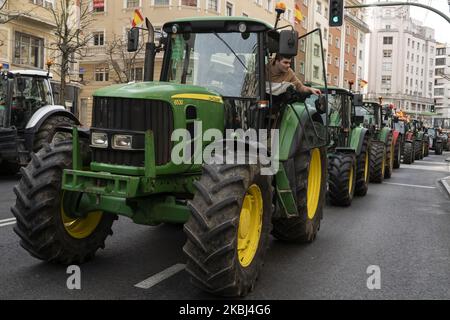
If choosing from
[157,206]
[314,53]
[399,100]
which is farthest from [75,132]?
[399,100]

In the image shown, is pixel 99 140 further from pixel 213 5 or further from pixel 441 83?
pixel 441 83

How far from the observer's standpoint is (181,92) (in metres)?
4.74

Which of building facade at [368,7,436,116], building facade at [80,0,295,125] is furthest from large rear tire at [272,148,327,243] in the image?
building facade at [368,7,436,116]

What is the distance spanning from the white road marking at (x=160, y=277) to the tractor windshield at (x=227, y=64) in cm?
181

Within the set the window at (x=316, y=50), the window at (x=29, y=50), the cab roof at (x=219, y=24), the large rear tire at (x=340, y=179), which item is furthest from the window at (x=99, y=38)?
the cab roof at (x=219, y=24)

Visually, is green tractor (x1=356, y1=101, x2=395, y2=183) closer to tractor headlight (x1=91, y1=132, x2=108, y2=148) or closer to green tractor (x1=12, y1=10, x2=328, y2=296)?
green tractor (x1=12, y1=10, x2=328, y2=296)

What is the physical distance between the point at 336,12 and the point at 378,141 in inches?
184

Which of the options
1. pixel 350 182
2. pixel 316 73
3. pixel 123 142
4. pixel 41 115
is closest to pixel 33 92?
pixel 41 115

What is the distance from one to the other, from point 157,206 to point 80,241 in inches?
39.8

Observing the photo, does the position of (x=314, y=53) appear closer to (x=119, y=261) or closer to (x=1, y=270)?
(x=119, y=261)

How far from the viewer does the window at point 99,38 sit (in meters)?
42.7

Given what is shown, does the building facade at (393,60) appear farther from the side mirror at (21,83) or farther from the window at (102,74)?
Answer: the side mirror at (21,83)
